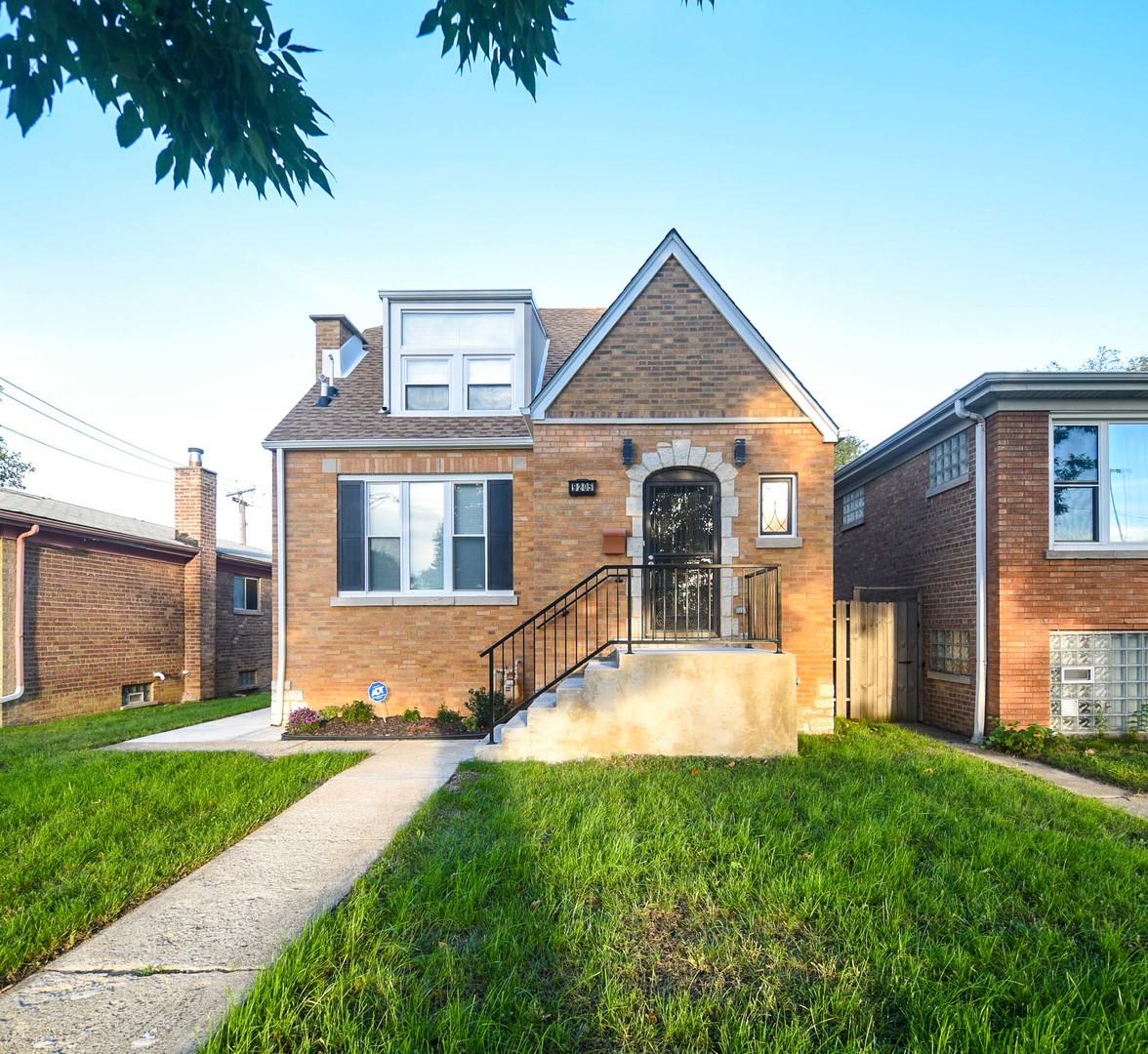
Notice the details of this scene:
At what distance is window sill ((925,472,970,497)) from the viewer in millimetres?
9008

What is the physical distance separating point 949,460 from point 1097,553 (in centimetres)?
219

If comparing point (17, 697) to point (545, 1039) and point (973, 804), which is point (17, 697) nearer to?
point (545, 1039)

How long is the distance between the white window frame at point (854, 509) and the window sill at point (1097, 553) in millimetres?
4563

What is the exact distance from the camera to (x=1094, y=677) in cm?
832

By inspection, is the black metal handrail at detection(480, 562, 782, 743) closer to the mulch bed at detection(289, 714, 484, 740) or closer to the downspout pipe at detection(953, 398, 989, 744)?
the mulch bed at detection(289, 714, 484, 740)

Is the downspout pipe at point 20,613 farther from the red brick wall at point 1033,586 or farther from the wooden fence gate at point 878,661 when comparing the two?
the red brick wall at point 1033,586

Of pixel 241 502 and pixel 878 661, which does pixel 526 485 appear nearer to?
pixel 878 661

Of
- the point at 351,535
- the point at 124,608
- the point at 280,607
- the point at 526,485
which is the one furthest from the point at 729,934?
the point at 124,608

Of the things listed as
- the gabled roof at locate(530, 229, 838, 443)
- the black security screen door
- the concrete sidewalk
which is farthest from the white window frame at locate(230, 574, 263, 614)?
the black security screen door

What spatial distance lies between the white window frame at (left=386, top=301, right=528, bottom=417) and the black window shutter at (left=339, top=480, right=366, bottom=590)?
1.51 m

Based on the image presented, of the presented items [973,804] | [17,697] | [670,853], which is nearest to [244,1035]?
[670,853]

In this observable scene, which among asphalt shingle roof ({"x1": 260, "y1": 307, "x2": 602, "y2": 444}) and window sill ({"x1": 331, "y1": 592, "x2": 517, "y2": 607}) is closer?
window sill ({"x1": 331, "y1": 592, "x2": 517, "y2": 607})

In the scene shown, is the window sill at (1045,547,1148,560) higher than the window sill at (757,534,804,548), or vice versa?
the window sill at (757,534,804,548)

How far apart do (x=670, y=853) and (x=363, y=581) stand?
7189 mm
